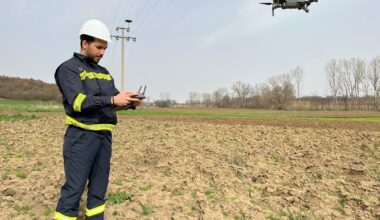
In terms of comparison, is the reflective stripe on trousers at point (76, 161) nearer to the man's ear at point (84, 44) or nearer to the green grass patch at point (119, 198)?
the man's ear at point (84, 44)

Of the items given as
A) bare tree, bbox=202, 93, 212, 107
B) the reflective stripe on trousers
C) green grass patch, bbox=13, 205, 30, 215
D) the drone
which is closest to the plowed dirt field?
green grass patch, bbox=13, 205, 30, 215

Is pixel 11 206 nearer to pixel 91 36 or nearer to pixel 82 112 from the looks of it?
pixel 82 112

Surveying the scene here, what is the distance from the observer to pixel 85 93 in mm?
2533

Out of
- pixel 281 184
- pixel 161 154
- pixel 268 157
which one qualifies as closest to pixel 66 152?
pixel 281 184

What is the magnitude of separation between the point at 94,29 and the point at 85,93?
60cm

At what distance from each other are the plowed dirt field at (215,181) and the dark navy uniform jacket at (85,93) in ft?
5.08

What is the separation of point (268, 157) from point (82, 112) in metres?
5.16

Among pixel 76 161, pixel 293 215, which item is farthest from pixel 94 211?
pixel 293 215

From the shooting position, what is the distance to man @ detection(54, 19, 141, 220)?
245cm

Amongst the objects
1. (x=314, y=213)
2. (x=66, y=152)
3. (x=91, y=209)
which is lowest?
(x=314, y=213)

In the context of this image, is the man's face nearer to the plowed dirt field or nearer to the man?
the man

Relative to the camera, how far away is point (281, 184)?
4738 millimetres

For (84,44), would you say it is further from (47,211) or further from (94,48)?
(47,211)

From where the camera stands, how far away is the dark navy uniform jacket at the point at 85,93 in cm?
240
